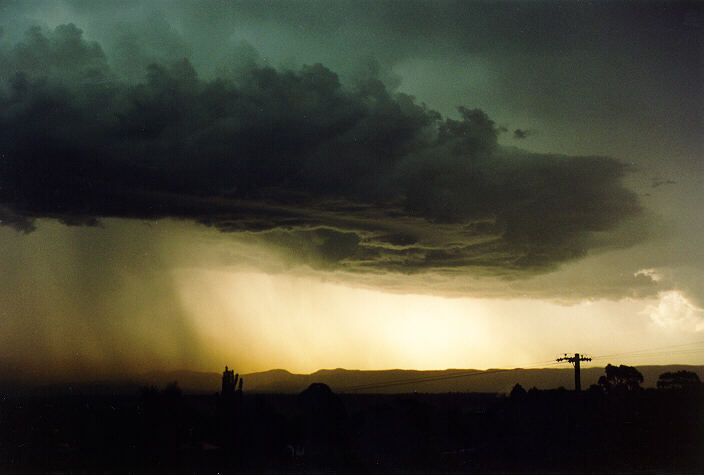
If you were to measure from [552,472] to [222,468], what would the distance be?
34.4 m

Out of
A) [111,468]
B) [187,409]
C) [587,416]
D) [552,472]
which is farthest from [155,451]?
[587,416]

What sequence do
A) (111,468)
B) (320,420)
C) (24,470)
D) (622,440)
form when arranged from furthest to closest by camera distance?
(320,420), (622,440), (111,468), (24,470)

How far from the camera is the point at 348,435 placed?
266 feet

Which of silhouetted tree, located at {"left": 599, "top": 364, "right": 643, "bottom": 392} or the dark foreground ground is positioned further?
silhouetted tree, located at {"left": 599, "top": 364, "right": 643, "bottom": 392}

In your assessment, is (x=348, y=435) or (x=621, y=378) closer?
(x=348, y=435)

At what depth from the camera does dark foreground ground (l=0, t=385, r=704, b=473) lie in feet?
198

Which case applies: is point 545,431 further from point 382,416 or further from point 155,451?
point 155,451

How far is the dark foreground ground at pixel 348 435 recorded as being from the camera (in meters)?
60.4

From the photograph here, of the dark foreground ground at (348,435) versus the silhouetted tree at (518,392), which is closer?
the dark foreground ground at (348,435)

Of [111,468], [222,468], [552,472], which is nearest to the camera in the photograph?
[111,468]

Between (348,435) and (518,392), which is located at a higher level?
(518,392)

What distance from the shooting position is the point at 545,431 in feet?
266

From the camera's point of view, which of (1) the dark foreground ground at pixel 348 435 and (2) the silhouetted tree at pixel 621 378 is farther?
(2) the silhouetted tree at pixel 621 378

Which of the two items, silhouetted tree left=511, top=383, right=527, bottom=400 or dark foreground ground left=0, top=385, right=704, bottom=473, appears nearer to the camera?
dark foreground ground left=0, top=385, right=704, bottom=473
